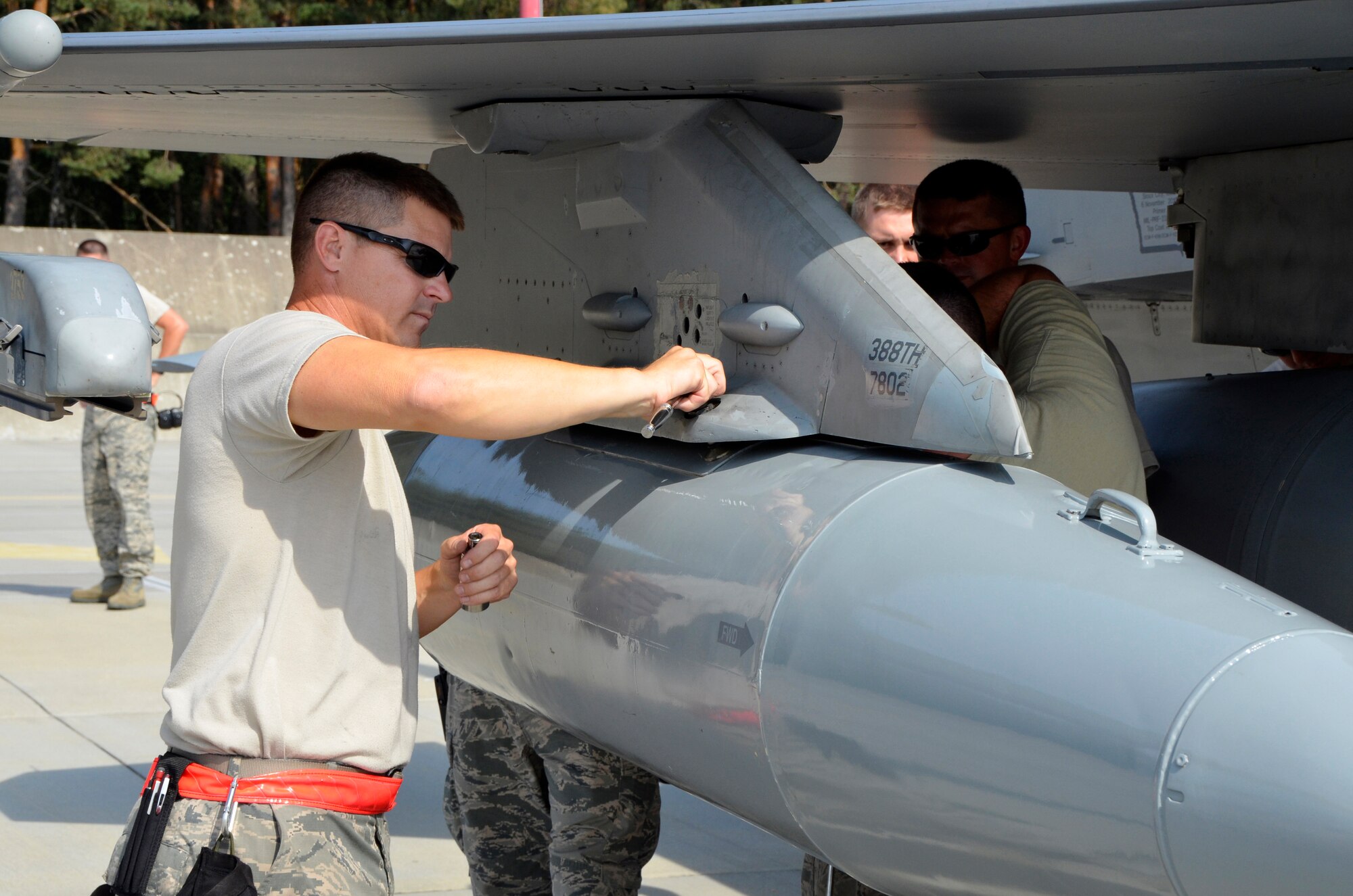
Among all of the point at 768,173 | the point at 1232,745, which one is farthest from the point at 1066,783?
the point at 768,173

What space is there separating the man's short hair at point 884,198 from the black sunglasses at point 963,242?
184cm

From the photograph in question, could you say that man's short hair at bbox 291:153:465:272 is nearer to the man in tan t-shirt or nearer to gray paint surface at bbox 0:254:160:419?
the man in tan t-shirt

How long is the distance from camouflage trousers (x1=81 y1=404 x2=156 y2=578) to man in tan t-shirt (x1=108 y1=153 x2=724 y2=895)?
6767 mm

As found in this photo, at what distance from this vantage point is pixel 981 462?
9.11 feet

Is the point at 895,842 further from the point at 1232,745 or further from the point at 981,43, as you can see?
the point at 981,43

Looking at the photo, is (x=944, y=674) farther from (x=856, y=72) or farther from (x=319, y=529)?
(x=856, y=72)

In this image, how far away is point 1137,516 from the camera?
2.44m

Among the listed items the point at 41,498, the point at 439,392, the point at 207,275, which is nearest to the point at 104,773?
the point at 439,392

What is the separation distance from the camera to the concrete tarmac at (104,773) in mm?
5176

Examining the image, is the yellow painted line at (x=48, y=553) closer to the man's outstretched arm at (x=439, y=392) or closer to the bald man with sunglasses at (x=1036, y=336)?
the bald man with sunglasses at (x=1036, y=336)

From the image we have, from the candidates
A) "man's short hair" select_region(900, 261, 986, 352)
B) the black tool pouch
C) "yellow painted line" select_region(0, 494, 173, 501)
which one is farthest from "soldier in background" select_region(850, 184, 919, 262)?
"yellow painted line" select_region(0, 494, 173, 501)

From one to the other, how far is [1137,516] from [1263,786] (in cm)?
59

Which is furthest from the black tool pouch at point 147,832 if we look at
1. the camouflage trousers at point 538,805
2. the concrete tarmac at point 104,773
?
the concrete tarmac at point 104,773

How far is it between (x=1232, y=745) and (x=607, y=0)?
23094mm
